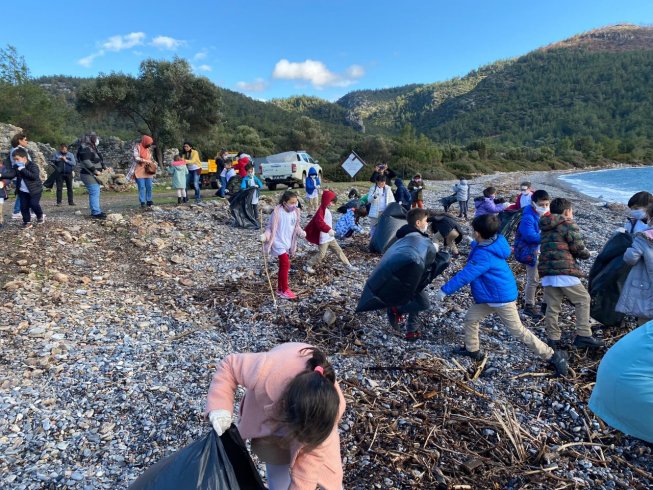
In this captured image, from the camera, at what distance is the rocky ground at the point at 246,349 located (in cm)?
299

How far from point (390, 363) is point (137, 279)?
465 centimetres

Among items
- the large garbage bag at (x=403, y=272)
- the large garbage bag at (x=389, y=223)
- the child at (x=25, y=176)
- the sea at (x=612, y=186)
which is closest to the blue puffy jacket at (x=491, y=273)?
the large garbage bag at (x=403, y=272)

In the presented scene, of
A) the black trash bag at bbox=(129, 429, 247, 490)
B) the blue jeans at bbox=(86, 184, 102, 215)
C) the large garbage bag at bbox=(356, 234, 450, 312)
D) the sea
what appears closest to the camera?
the black trash bag at bbox=(129, 429, 247, 490)

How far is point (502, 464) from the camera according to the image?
299 centimetres

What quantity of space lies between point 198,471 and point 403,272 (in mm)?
3078

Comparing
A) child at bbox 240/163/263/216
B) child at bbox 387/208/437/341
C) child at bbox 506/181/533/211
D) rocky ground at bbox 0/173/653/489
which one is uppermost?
child at bbox 240/163/263/216

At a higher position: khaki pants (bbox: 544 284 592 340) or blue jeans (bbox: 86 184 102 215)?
blue jeans (bbox: 86 184 102 215)

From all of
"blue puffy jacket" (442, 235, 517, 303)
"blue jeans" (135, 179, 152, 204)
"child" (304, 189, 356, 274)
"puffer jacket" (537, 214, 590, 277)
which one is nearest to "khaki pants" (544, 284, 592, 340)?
"puffer jacket" (537, 214, 590, 277)

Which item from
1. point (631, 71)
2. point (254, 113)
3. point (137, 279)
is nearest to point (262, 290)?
point (137, 279)

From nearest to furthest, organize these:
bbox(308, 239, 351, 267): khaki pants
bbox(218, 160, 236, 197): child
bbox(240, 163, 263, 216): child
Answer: bbox(308, 239, 351, 267): khaki pants, bbox(240, 163, 263, 216): child, bbox(218, 160, 236, 197): child

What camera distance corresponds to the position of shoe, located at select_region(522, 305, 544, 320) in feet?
19.0

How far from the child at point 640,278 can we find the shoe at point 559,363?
0.89m

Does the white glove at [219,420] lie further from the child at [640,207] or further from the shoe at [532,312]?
the shoe at [532,312]

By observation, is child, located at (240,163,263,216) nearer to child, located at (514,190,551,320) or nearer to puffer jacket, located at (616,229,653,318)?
child, located at (514,190,551,320)
